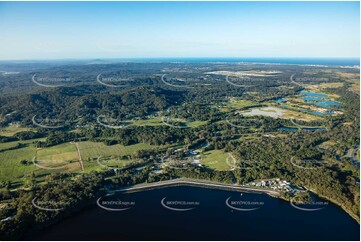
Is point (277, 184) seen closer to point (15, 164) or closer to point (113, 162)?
point (113, 162)

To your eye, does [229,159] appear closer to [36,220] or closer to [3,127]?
[36,220]

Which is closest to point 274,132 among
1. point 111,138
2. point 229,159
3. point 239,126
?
point 239,126

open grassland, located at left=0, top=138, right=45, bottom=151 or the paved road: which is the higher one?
open grassland, located at left=0, top=138, right=45, bottom=151

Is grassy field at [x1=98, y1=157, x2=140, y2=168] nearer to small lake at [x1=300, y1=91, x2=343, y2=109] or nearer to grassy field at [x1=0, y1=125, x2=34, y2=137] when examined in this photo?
grassy field at [x1=0, y1=125, x2=34, y2=137]

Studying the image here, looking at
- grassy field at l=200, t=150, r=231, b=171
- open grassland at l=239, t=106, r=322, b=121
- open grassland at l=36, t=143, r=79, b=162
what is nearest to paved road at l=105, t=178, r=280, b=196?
grassy field at l=200, t=150, r=231, b=171

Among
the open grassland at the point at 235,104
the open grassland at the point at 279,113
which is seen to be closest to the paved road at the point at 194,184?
the open grassland at the point at 279,113

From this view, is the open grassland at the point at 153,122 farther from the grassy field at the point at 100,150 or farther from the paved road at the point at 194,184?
the paved road at the point at 194,184
